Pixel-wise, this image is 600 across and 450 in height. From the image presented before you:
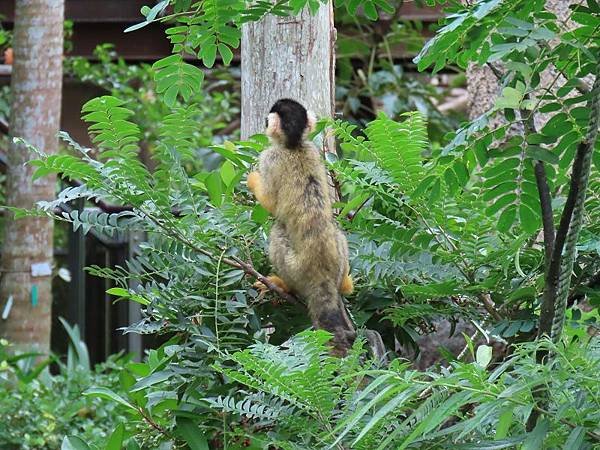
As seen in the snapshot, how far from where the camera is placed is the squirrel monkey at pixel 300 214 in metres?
3.33

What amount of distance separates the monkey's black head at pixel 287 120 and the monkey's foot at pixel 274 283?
61cm

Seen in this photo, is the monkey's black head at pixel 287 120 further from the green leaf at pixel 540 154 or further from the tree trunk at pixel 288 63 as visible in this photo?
the green leaf at pixel 540 154

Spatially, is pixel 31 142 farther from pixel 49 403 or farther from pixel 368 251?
pixel 368 251

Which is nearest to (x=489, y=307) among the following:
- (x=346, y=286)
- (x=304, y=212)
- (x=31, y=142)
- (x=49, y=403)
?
(x=346, y=286)

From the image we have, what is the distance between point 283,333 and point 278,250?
0.40 meters

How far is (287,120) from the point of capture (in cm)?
366

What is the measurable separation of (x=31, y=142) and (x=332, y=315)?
484 cm

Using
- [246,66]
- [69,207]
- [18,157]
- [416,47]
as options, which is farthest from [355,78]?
[246,66]

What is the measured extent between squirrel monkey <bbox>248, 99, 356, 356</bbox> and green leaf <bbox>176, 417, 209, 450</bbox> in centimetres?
52

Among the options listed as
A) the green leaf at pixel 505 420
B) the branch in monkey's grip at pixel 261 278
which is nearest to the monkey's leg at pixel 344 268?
the branch in monkey's grip at pixel 261 278

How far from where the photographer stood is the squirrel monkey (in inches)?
131

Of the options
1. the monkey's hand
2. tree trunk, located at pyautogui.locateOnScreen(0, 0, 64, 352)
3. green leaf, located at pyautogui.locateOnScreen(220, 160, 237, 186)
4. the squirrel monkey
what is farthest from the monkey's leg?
tree trunk, located at pyautogui.locateOnScreen(0, 0, 64, 352)

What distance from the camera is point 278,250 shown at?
3434 mm

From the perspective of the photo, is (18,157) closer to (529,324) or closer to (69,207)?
(69,207)
